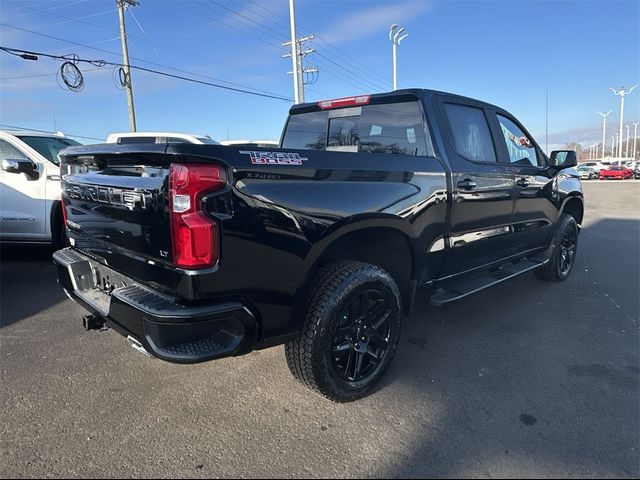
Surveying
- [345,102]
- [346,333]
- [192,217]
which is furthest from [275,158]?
[345,102]

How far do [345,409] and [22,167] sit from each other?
5179 millimetres

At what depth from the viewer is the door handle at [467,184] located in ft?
11.1

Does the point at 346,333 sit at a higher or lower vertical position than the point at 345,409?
higher

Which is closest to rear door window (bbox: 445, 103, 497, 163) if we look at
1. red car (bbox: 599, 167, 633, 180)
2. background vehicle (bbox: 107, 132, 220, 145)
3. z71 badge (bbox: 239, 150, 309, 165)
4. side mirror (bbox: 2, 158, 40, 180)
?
z71 badge (bbox: 239, 150, 309, 165)

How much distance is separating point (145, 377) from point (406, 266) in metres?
1.99

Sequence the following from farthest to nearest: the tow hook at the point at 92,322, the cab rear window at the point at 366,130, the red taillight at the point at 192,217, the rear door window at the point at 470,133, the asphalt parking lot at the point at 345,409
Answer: the rear door window at the point at 470,133, the cab rear window at the point at 366,130, the tow hook at the point at 92,322, the asphalt parking lot at the point at 345,409, the red taillight at the point at 192,217

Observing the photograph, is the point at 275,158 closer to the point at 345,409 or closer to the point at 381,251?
the point at 381,251

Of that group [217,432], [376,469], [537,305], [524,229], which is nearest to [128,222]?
[217,432]

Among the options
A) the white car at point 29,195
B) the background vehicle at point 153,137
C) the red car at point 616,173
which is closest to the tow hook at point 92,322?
the white car at point 29,195

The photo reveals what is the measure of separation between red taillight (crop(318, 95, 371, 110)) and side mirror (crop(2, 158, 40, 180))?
4009mm

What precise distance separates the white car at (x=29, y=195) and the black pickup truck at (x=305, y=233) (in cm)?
306

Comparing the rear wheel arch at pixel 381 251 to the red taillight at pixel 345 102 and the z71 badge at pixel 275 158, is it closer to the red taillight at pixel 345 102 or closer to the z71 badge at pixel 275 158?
the z71 badge at pixel 275 158

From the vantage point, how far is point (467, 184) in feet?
11.3

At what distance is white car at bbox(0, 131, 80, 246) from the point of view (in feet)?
18.6
